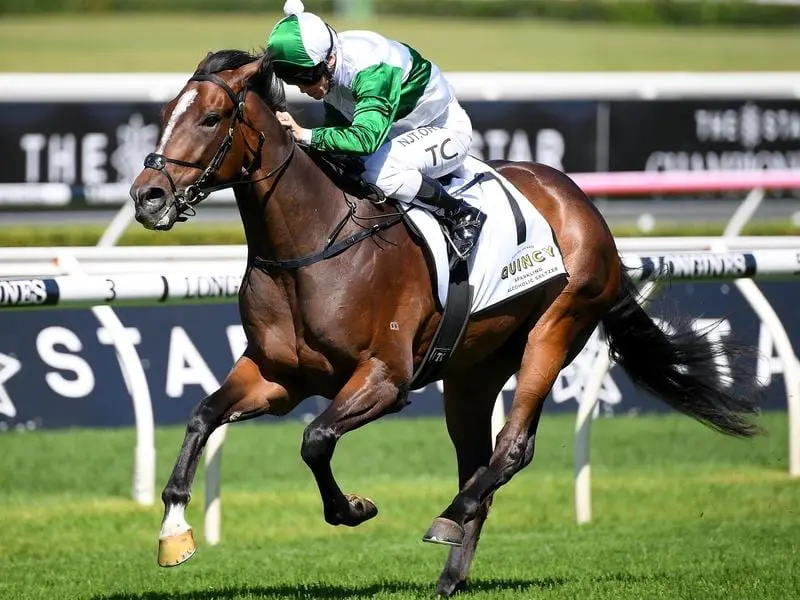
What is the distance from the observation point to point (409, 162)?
15.6 feet

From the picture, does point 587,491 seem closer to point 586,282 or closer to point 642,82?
point 586,282

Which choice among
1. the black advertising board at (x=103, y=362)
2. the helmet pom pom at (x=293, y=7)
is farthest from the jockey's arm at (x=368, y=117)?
the black advertising board at (x=103, y=362)

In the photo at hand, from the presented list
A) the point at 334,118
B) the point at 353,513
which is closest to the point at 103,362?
the point at 334,118

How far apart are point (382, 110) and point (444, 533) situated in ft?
4.46

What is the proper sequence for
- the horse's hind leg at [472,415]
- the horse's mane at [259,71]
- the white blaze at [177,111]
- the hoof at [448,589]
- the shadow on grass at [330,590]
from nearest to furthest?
1. the white blaze at [177,111]
2. the horse's mane at [259,71]
3. the shadow on grass at [330,590]
4. the hoof at [448,589]
5. the horse's hind leg at [472,415]

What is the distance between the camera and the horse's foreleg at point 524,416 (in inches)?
180

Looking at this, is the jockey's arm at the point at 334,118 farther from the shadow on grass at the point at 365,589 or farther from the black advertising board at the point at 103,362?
the black advertising board at the point at 103,362

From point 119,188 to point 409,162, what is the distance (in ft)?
14.9

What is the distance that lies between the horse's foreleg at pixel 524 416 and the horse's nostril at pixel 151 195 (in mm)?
1363

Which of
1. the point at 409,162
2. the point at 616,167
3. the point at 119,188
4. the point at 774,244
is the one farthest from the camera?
the point at 616,167

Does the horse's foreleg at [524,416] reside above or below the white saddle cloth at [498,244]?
below

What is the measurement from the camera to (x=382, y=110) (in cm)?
445

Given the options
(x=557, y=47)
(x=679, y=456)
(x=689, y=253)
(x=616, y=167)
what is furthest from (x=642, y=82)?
(x=557, y=47)

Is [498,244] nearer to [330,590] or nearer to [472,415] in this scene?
[472,415]
